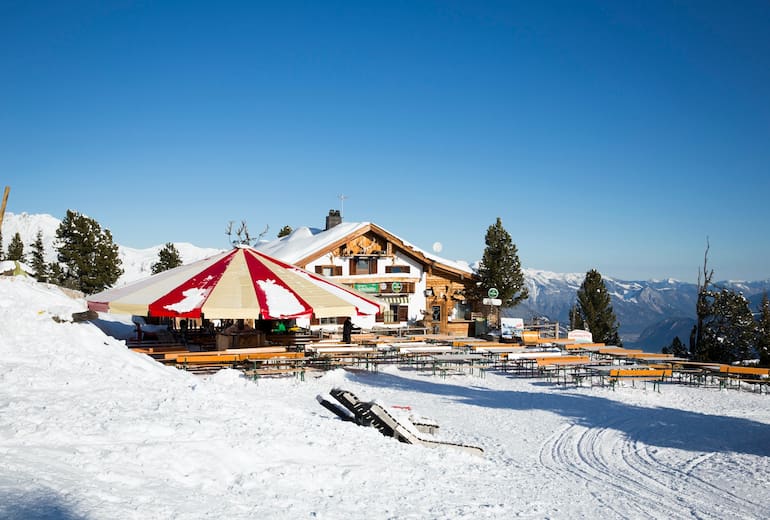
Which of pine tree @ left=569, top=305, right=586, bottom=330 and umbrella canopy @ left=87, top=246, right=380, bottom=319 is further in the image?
pine tree @ left=569, top=305, right=586, bottom=330

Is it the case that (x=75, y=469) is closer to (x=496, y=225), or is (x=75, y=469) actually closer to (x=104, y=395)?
(x=104, y=395)

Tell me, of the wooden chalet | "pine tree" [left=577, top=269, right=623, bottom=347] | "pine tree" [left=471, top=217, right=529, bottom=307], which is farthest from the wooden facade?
"pine tree" [left=577, top=269, right=623, bottom=347]

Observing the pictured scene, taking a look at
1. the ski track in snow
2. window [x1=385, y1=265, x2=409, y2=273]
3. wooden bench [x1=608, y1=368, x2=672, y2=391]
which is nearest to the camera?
the ski track in snow

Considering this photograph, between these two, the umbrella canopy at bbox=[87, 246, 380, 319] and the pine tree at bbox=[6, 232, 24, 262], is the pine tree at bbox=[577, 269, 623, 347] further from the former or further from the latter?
the pine tree at bbox=[6, 232, 24, 262]

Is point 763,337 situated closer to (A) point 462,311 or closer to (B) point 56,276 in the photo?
(A) point 462,311

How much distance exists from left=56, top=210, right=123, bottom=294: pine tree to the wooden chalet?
17815 mm

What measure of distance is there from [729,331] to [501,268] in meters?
15.4

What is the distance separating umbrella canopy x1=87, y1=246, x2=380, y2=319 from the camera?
16.5 meters

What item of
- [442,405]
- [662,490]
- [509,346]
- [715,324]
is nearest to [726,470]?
[662,490]

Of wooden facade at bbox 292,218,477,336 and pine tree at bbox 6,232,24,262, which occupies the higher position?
pine tree at bbox 6,232,24,262

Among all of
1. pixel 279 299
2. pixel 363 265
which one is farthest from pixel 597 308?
pixel 279 299

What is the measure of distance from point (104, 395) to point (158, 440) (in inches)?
87.8

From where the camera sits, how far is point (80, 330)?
1127 cm

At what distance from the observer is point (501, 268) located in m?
35.6
